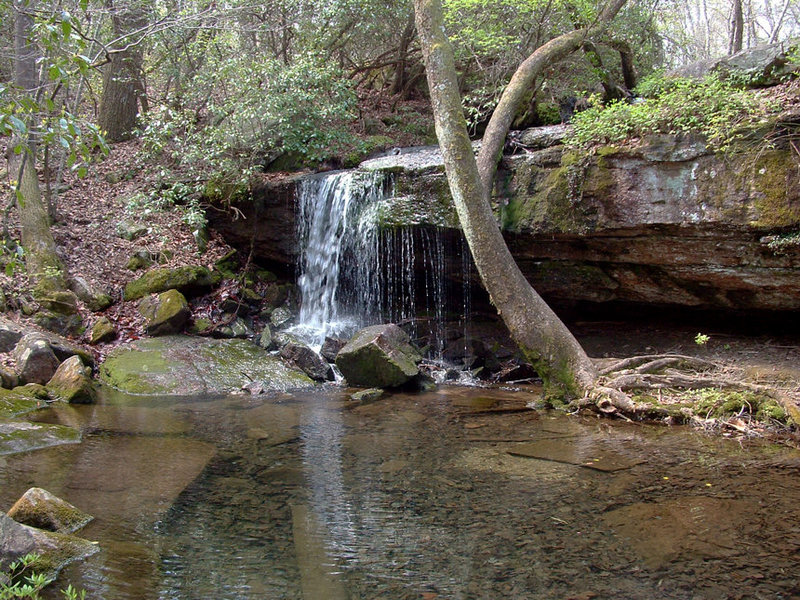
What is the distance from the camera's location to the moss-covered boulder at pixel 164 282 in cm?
1112

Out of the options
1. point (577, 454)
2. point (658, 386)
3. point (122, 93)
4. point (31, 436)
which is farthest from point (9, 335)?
point (658, 386)

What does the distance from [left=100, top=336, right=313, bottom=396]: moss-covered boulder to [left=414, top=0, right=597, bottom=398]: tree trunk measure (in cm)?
350

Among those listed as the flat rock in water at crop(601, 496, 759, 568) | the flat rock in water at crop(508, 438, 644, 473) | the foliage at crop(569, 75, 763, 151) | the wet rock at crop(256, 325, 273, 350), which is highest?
the foliage at crop(569, 75, 763, 151)

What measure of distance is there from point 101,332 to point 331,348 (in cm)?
385

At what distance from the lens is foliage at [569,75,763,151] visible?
24.4ft

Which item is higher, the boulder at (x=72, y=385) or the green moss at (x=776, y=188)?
the green moss at (x=776, y=188)

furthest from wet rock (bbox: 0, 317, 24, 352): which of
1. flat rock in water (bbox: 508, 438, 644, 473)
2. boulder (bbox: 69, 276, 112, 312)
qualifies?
flat rock in water (bbox: 508, 438, 644, 473)

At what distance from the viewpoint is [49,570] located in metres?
3.18

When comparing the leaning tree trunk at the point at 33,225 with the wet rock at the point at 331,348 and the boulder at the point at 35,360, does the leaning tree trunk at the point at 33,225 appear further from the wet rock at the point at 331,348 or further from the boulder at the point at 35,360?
the wet rock at the point at 331,348

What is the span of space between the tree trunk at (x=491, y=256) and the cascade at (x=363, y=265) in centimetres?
225

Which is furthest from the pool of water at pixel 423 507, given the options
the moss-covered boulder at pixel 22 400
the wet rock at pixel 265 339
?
the wet rock at pixel 265 339

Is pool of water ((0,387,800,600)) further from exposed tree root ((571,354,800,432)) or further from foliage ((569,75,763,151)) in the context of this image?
foliage ((569,75,763,151))

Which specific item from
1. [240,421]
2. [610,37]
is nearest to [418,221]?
[240,421]

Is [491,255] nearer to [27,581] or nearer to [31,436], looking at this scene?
[31,436]
